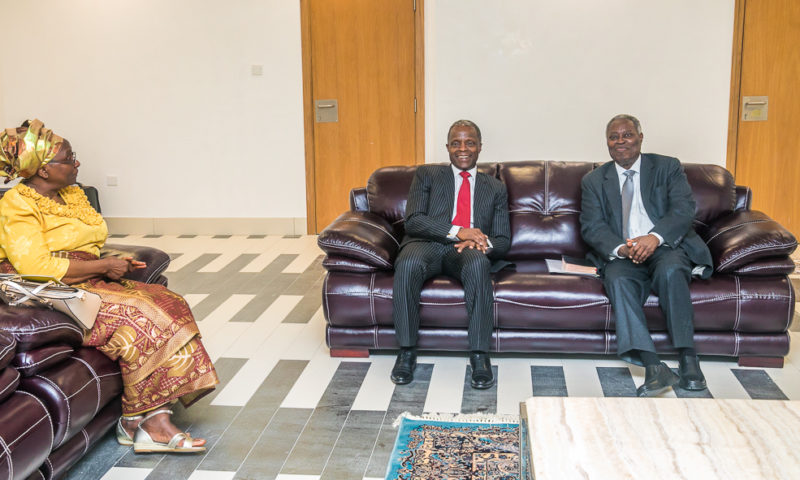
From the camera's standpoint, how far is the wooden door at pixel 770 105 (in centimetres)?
584

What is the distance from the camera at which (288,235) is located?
685 cm

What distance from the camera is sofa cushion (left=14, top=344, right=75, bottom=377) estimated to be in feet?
7.82

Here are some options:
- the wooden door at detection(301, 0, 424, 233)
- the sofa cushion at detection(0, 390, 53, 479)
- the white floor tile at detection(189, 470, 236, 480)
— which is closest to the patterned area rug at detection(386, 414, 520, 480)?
the white floor tile at detection(189, 470, 236, 480)

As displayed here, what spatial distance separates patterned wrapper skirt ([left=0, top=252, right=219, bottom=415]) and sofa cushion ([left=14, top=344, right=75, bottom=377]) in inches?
6.0

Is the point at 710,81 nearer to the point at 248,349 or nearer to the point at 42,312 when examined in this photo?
the point at 248,349

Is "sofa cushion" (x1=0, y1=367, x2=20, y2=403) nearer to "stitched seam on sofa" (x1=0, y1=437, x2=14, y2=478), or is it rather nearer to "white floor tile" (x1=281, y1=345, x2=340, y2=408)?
"stitched seam on sofa" (x1=0, y1=437, x2=14, y2=478)

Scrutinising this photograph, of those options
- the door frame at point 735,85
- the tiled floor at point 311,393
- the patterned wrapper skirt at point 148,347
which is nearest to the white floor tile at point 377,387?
the tiled floor at point 311,393

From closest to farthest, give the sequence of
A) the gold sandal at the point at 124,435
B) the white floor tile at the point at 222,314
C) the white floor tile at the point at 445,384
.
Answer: the gold sandal at the point at 124,435, the white floor tile at the point at 445,384, the white floor tile at the point at 222,314

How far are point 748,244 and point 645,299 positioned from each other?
52cm

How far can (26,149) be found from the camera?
2754 mm

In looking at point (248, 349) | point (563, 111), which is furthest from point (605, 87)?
point (248, 349)

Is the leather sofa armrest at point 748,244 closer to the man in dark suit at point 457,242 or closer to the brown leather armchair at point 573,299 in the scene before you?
the brown leather armchair at point 573,299

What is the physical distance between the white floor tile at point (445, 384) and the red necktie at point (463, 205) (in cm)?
68

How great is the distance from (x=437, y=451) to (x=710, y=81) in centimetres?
424
